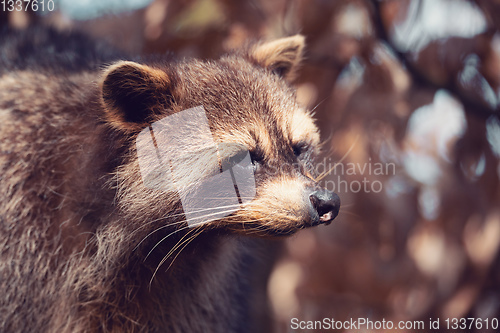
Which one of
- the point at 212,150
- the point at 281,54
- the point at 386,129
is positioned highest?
the point at 281,54

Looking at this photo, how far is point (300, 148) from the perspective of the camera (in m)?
1.81

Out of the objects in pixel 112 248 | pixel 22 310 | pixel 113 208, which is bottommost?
pixel 22 310

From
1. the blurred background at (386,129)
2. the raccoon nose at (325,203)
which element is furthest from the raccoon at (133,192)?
the blurred background at (386,129)

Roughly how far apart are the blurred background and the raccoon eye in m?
0.69

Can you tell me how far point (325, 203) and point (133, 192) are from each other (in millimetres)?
684

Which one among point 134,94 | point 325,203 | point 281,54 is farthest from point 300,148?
point 134,94

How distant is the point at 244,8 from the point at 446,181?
1.43m

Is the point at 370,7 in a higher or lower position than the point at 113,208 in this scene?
higher

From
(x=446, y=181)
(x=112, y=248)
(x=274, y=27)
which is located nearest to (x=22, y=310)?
(x=112, y=248)

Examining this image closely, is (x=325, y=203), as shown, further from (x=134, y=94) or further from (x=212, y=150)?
(x=134, y=94)

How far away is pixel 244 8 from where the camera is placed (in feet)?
8.56

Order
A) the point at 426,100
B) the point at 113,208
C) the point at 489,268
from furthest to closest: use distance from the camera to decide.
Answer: the point at 489,268 → the point at 426,100 → the point at 113,208

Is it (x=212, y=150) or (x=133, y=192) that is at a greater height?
(x=212, y=150)

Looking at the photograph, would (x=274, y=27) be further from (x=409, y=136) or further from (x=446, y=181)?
(x=446, y=181)
